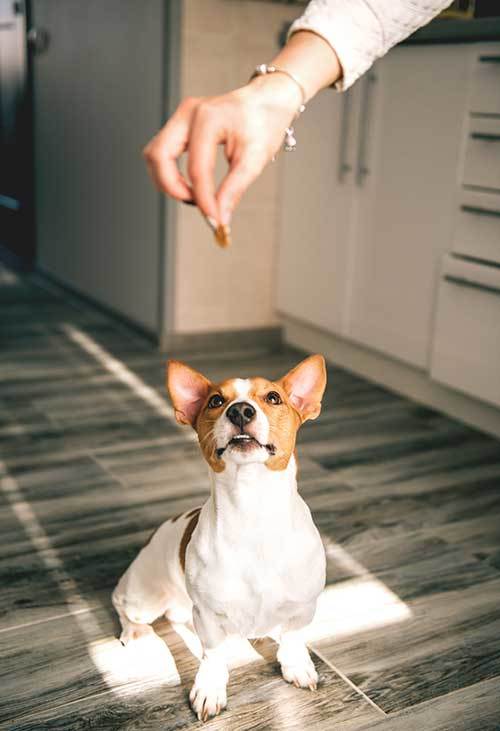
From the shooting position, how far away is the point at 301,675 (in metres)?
1.37

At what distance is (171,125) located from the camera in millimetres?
639

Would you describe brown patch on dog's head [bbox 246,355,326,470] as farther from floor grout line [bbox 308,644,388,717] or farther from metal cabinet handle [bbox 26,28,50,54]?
metal cabinet handle [bbox 26,28,50,54]

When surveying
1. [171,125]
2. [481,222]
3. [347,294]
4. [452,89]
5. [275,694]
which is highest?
[452,89]

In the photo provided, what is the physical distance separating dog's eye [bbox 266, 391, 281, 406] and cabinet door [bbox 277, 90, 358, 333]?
5.66 feet

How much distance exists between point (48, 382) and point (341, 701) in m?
1.79

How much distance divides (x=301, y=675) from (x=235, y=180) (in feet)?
3.15

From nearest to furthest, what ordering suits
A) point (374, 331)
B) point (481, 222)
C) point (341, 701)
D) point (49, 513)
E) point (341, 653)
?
point (341, 701)
point (341, 653)
point (49, 513)
point (481, 222)
point (374, 331)

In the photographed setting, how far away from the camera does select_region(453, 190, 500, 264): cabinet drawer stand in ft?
7.54

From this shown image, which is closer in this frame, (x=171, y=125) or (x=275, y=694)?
(x=171, y=125)

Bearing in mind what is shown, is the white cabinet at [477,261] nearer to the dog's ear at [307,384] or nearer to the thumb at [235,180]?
the dog's ear at [307,384]

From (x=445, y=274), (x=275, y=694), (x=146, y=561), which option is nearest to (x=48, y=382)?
(x=445, y=274)

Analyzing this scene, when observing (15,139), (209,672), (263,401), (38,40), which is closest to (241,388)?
(263,401)

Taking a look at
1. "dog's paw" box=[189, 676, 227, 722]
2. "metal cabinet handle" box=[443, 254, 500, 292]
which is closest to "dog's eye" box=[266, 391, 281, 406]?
"dog's paw" box=[189, 676, 227, 722]

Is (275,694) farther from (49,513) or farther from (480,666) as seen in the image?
(49,513)
